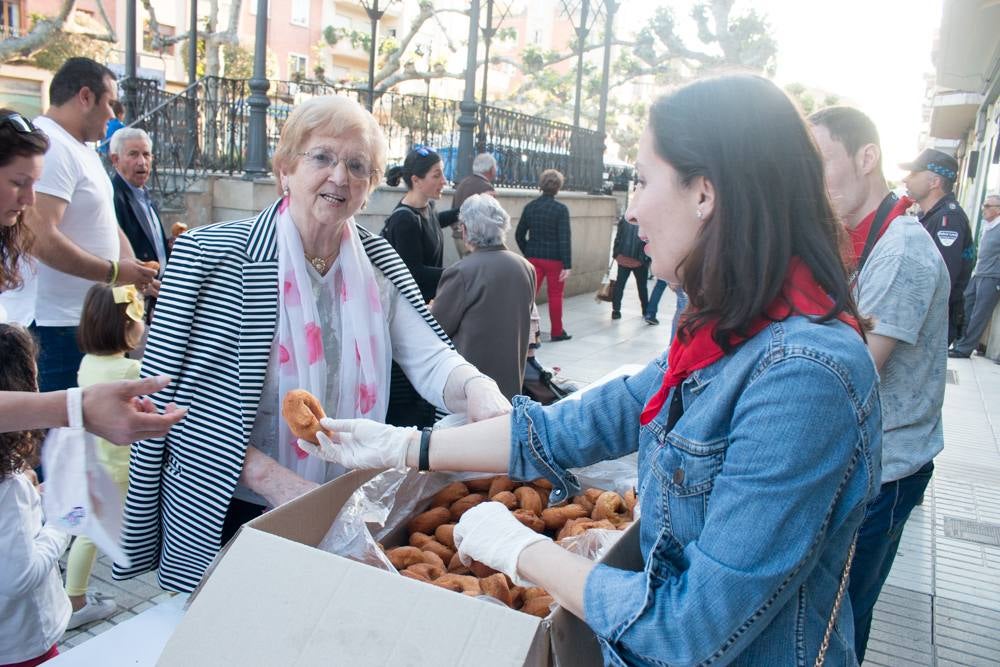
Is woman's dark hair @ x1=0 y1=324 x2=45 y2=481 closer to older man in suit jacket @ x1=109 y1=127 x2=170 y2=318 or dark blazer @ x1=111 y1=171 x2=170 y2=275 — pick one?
older man in suit jacket @ x1=109 y1=127 x2=170 y2=318

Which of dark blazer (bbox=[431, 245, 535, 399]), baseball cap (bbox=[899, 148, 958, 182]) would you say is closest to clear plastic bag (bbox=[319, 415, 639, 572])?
dark blazer (bbox=[431, 245, 535, 399])

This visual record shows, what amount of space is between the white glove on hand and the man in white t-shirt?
114 inches

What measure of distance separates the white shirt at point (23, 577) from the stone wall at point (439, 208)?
3.39 m

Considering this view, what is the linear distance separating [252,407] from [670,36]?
26.4 meters

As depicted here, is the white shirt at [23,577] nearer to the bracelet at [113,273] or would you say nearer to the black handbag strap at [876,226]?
the bracelet at [113,273]

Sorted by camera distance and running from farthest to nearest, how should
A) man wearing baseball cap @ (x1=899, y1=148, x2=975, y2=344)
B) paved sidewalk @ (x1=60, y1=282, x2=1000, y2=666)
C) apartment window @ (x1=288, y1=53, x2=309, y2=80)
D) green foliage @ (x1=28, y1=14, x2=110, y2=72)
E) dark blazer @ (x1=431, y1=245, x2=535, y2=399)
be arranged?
apartment window @ (x1=288, y1=53, x2=309, y2=80) → green foliage @ (x1=28, y1=14, x2=110, y2=72) → man wearing baseball cap @ (x1=899, y1=148, x2=975, y2=344) → dark blazer @ (x1=431, y1=245, x2=535, y2=399) → paved sidewalk @ (x1=60, y1=282, x2=1000, y2=666)

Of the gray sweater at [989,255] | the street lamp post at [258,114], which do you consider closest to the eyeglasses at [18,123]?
the street lamp post at [258,114]

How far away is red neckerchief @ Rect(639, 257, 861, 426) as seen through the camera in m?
1.18

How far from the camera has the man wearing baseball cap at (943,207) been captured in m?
6.68

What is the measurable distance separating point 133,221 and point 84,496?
11.2 ft

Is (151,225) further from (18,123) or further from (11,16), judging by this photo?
(11,16)

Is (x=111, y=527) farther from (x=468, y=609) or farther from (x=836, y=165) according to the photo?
(x=836, y=165)

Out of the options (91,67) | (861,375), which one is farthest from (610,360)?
(861,375)

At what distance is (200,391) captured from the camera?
6.59 ft
